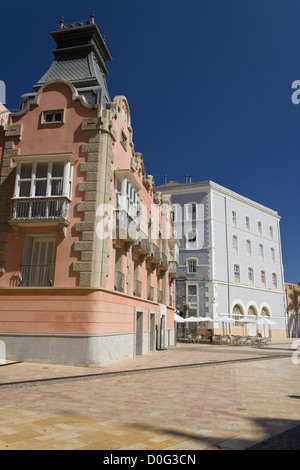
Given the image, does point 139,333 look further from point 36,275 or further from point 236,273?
point 236,273

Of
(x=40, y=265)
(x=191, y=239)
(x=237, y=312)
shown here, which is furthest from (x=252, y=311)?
(x=40, y=265)

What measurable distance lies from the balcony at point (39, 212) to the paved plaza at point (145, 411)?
546 centimetres

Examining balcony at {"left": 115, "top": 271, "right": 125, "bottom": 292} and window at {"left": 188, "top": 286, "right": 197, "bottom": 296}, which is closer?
balcony at {"left": 115, "top": 271, "right": 125, "bottom": 292}

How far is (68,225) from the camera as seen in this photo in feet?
48.4

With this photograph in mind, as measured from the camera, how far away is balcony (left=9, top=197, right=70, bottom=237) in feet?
47.6

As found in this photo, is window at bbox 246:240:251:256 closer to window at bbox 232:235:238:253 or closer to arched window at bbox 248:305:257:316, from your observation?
window at bbox 232:235:238:253

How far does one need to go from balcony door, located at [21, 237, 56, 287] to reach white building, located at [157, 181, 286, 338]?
25.8 meters

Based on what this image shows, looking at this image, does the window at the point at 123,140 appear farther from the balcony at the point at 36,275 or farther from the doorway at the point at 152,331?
the doorway at the point at 152,331

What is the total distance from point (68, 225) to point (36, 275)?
2337 millimetres

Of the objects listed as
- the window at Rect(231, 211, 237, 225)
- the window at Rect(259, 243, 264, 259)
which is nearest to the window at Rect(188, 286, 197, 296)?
the window at Rect(231, 211, 237, 225)

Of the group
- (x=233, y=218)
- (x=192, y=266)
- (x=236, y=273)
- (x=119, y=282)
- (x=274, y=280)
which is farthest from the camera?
(x=274, y=280)

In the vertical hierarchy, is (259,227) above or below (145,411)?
above
